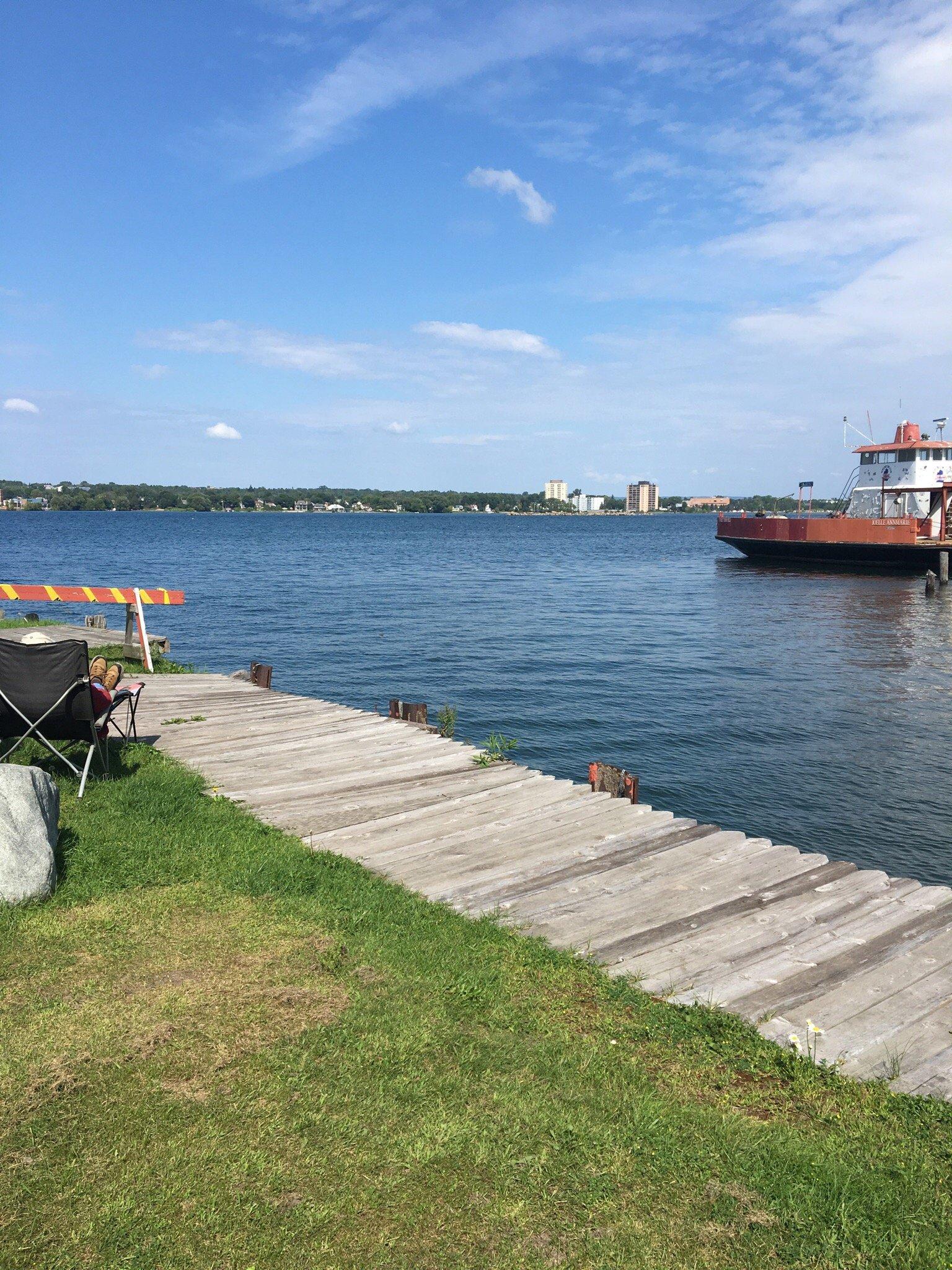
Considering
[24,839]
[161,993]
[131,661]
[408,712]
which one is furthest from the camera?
[131,661]

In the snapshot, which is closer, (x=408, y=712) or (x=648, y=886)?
(x=648, y=886)

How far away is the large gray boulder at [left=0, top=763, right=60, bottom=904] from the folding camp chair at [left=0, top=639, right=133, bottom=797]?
1.51 meters

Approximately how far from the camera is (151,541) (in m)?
103

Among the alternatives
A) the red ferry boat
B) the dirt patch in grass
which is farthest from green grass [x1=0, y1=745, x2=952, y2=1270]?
the red ferry boat

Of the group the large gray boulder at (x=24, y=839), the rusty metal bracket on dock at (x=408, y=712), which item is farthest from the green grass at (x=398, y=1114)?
the rusty metal bracket on dock at (x=408, y=712)

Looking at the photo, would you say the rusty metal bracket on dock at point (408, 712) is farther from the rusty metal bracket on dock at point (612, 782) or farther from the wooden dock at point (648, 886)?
the rusty metal bracket on dock at point (612, 782)

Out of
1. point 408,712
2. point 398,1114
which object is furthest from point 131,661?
point 398,1114

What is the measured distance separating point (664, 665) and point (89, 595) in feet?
58.0

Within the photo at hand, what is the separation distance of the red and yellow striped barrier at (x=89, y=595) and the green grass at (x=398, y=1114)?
8734mm

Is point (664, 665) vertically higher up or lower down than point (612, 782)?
lower down

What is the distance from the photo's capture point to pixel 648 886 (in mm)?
6133

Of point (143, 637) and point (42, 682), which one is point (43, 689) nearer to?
point (42, 682)

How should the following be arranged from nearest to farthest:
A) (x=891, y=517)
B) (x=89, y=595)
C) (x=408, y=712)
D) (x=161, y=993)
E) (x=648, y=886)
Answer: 1. (x=161, y=993)
2. (x=648, y=886)
3. (x=408, y=712)
4. (x=89, y=595)
5. (x=891, y=517)

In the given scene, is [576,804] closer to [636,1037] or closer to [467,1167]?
[636,1037]
